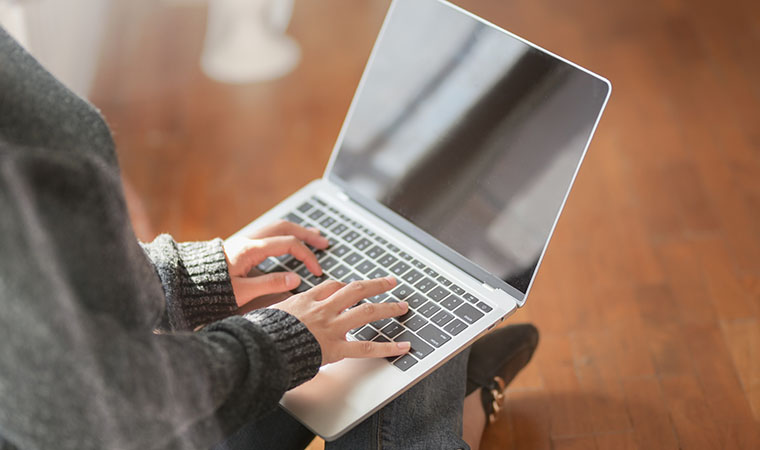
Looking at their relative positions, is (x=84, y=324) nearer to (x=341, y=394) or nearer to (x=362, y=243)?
(x=341, y=394)

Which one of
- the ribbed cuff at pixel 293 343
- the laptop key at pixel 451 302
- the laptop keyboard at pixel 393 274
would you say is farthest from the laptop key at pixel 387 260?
the ribbed cuff at pixel 293 343

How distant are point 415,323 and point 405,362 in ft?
0.20

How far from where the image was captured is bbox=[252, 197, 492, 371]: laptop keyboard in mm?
942

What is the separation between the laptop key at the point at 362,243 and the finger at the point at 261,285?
10 centimetres

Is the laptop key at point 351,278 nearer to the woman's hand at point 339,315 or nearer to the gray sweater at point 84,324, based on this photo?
the woman's hand at point 339,315

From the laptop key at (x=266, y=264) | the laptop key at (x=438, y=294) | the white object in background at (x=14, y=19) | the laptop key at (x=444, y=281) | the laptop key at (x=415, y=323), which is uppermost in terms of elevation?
the laptop key at (x=444, y=281)

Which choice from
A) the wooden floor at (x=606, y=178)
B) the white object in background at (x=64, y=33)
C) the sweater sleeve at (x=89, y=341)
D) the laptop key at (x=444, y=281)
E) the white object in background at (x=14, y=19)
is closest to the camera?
the sweater sleeve at (x=89, y=341)

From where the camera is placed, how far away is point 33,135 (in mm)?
661

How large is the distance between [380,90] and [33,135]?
54 centimetres

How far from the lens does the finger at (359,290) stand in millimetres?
905

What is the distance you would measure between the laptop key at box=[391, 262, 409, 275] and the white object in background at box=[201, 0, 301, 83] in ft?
4.20

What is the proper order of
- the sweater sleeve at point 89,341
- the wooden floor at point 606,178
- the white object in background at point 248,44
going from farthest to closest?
the white object in background at point 248,44 → the wooden floor at point 606,178 → the sweater sleeve at point 89,341

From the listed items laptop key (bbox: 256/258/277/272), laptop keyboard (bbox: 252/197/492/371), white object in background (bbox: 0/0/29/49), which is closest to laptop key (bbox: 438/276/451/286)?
laptop keyboard (bbox: 252/197/492/371)

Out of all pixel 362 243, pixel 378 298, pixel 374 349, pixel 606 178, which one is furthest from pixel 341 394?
pixel 606 178
